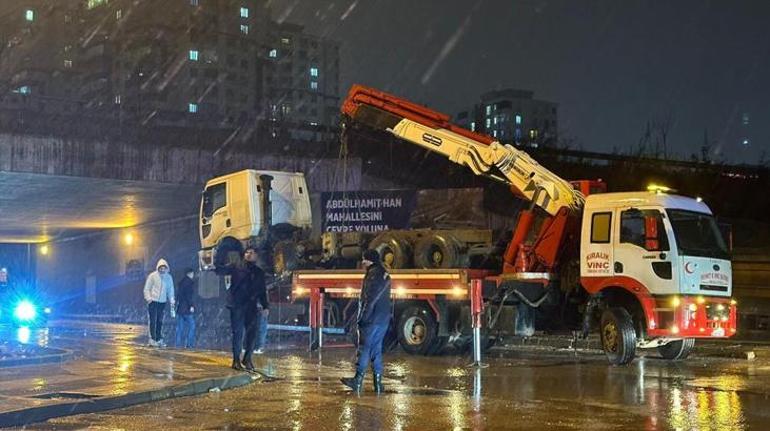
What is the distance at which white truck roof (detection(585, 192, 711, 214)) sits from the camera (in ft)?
48.0

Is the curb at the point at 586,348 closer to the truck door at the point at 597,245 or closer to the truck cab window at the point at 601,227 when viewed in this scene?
the truck door at the point at 597,245

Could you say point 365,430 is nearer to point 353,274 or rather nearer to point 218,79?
point 353,274

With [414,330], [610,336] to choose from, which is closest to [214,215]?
[414,330]

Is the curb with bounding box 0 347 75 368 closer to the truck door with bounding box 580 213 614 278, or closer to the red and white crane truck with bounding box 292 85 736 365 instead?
the red and white crane truck with bounding box 292 85 736 365

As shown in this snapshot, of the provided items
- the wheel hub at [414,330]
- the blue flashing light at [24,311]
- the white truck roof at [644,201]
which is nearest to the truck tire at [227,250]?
the wheel hub at [414,330]

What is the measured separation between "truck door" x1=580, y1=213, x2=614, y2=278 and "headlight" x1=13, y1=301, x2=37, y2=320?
19131mm

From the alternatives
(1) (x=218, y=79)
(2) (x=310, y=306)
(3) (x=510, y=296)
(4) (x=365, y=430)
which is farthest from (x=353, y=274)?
(1) (x=218, y=79)

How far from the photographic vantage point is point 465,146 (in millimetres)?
17281

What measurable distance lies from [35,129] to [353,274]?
462 inches

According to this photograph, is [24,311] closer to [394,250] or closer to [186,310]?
[186,310]

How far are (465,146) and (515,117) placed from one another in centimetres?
6136

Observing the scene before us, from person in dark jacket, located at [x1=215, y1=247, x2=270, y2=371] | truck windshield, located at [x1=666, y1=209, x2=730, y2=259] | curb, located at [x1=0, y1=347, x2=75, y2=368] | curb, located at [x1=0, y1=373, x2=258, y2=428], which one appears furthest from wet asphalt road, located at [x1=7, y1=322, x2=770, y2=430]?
curb, located at [x1=0, y1=347, x2=75, y2=368]

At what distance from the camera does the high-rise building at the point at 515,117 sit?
128 ft

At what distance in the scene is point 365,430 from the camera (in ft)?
27.6
